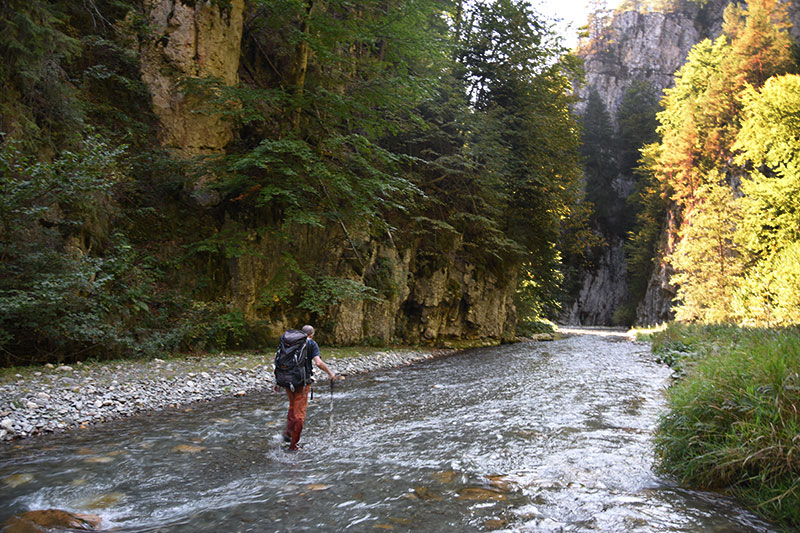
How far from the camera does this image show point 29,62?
28.8 feet

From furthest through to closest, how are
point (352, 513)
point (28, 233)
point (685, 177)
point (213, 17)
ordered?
point (685, 177)
point (213, 17)
point (28, 233)
point (352, 513)

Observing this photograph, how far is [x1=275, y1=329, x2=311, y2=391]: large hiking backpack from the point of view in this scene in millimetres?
6727

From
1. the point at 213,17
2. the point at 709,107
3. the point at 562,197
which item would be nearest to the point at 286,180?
the point at 213,17

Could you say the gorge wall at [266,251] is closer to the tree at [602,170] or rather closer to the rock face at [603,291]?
the rock face at [603,291]

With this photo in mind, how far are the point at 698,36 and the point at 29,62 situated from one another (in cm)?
8690

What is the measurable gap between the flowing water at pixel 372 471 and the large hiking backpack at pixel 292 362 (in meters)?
0.96

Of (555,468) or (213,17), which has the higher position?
(213,17)

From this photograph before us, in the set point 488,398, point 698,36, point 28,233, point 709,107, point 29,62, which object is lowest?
point 488,398

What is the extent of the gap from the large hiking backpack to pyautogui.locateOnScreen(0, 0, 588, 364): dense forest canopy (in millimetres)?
4311

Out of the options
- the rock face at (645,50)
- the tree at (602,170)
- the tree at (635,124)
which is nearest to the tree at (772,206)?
the tree at (602,170)

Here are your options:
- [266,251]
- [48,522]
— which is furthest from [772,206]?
[48,522]

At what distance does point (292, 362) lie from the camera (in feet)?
22.1

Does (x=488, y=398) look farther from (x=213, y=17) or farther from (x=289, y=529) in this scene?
(x=213, y=17)

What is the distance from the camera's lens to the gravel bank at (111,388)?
262 inches
